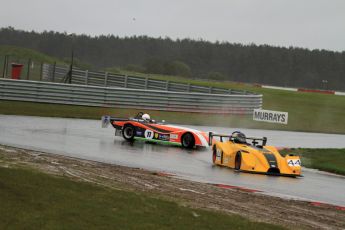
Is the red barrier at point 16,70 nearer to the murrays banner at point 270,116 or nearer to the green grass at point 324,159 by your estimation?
the murrays banner at point 270,116

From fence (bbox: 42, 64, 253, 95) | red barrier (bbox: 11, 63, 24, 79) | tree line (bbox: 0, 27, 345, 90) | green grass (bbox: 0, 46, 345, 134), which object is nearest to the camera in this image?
green grass (bbox: 0, 46, 345, 134)

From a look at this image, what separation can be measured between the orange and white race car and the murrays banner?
1081 cm

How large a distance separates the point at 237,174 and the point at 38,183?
589cm

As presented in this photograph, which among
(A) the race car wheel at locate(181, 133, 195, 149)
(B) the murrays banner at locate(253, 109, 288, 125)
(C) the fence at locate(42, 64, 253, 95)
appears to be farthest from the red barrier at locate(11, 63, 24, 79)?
(A) the race car wheel at locate(181, 133, 195, 149)

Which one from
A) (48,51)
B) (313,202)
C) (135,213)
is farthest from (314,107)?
(48,51)

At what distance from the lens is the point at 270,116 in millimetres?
29875

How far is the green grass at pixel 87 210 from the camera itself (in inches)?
278

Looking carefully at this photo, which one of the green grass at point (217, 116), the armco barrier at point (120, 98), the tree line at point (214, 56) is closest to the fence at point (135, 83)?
the green grass at point (217, 116)

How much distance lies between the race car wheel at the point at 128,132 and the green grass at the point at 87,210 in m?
9.78

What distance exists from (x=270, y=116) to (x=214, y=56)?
11707 cm

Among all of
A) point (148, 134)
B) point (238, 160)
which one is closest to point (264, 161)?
point (238, 160)

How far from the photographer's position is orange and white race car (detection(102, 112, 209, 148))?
18.6m

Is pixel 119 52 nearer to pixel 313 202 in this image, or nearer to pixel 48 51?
pixel 48 51

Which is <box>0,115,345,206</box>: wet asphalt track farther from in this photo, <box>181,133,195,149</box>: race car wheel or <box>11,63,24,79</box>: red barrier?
<box>11,63,24,79</box>: red barrier
